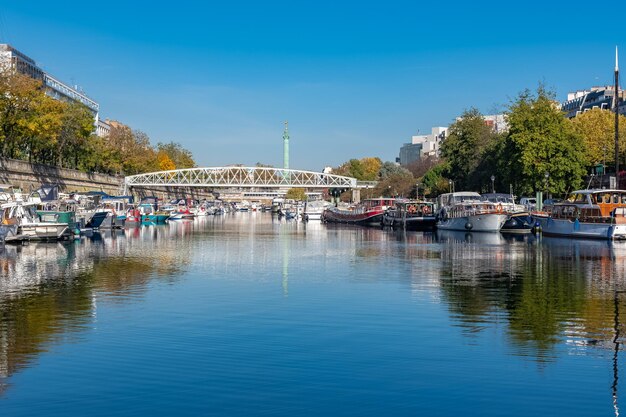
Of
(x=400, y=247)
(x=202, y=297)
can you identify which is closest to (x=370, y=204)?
(x=400, y=247)

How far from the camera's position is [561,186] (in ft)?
291

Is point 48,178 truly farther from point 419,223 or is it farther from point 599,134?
point 599,134

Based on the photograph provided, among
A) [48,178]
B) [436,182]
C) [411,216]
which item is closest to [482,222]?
[411,216]

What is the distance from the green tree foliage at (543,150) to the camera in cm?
8744

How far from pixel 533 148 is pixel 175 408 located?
8001cm

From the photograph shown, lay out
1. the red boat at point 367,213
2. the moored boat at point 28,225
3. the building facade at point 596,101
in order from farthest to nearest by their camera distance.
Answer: the building facade at point 596,101, the red boat at point 367,213, the moored boat at point 28,225

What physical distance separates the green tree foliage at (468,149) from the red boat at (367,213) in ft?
41.3

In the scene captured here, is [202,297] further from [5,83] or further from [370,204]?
[370,204]

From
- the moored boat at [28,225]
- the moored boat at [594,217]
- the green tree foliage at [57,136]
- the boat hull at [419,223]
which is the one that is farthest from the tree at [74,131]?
the moored boat at [594,217]

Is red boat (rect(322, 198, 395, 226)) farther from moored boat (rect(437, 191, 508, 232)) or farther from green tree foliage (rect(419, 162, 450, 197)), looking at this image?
moored boat (rect(437, 191, 508, 232))

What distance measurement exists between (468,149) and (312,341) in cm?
10317

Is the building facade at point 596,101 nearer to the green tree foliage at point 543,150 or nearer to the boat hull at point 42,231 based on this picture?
the green tree foliage at point 543,150

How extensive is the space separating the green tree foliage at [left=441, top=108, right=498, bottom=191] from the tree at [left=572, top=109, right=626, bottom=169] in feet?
39.8

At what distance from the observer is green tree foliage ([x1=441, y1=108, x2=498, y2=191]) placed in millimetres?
111312
